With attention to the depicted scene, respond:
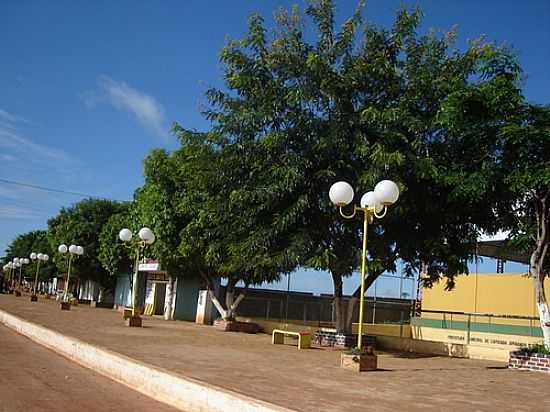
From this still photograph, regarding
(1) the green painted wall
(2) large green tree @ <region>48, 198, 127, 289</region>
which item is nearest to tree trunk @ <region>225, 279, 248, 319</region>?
(1) the green painted wall

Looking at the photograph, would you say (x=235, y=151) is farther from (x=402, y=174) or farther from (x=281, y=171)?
(x=402, y=174)

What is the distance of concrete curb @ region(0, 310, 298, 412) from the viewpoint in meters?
7.13

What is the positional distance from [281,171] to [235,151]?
2.09m

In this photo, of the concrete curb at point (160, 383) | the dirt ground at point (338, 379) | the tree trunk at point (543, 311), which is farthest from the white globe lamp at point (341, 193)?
the tree trunk at point (543, 311)

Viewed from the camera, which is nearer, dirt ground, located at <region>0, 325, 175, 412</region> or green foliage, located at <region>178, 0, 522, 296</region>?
dirt ground, located at <region>0, 325, 175, 412</region>

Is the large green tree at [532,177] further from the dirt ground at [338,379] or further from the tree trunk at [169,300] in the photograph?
the tree trunk at [169,300]

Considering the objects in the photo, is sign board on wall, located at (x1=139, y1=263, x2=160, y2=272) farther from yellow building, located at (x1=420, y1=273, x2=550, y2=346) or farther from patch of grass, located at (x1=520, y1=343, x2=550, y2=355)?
patch of grass, located at (x1=520, y1=343, x2=550, y2=355)

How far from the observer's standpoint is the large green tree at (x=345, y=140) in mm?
16078

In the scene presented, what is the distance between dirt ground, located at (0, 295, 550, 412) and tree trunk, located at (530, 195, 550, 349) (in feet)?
4.66

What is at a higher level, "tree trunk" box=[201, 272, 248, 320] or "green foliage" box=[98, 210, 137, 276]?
"green foliage" box=[98, 210, 137, 276]

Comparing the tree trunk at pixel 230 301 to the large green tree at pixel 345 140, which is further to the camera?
the tree trunk at pixel 230 301

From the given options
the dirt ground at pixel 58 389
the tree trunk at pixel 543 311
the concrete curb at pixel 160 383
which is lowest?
the dirt ground at pixel 58 389

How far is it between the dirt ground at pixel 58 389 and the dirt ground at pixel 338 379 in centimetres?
94

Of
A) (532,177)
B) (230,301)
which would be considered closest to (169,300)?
(230,301)
